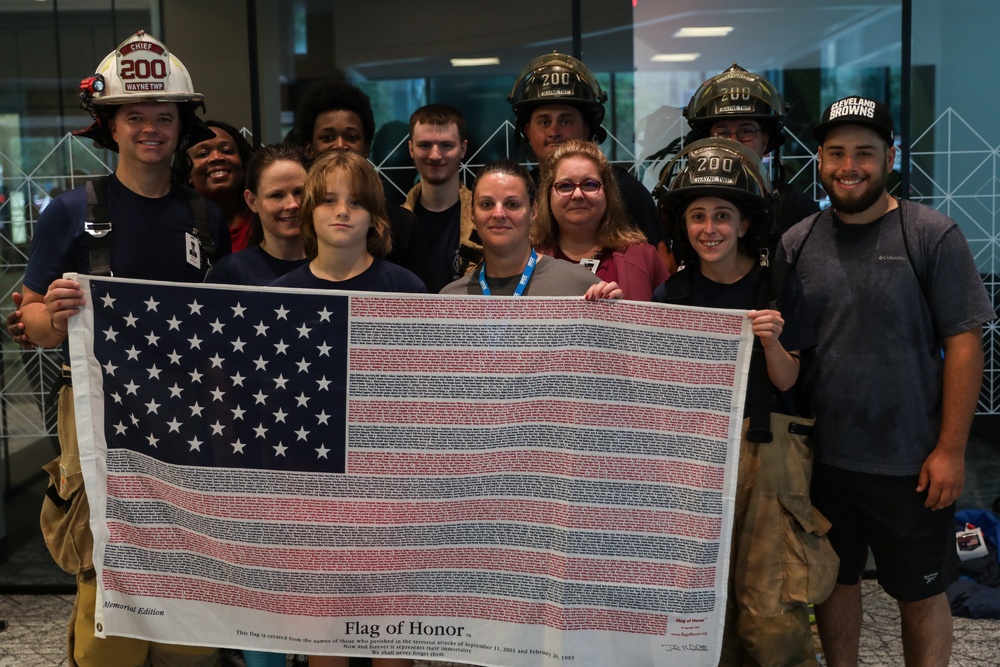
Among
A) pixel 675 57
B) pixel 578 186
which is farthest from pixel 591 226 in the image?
pixel 675 57

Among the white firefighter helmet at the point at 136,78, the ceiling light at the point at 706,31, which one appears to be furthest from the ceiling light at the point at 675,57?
the white firefighter helmet at the point at 136,78

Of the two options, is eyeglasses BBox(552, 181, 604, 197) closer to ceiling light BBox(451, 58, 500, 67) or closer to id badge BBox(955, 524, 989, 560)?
ceiling light BBox(451, 58, 500, 67)

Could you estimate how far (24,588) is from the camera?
6066 mm

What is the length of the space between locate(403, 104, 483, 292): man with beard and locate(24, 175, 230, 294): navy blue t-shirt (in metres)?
1.12

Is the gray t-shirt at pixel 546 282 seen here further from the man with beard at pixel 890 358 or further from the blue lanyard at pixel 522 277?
the man with beard at pixel 890 358

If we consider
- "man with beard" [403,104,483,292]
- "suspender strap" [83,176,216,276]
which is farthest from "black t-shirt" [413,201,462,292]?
Answer: "suspender strap" [83,176,216,276]

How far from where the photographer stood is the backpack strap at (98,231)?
386 cm

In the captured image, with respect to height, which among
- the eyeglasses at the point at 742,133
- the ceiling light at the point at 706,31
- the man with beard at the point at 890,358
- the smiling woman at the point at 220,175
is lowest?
the man with beard at the point at 890,358

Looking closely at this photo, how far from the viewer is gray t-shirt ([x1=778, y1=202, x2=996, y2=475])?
382 cm

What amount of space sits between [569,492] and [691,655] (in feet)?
2.28

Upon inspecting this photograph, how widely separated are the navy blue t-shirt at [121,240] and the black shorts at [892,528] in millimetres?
2596

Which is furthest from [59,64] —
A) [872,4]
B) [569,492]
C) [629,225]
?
[872,4]

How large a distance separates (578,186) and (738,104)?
1.01 metres

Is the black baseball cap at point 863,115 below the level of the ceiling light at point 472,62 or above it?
below
